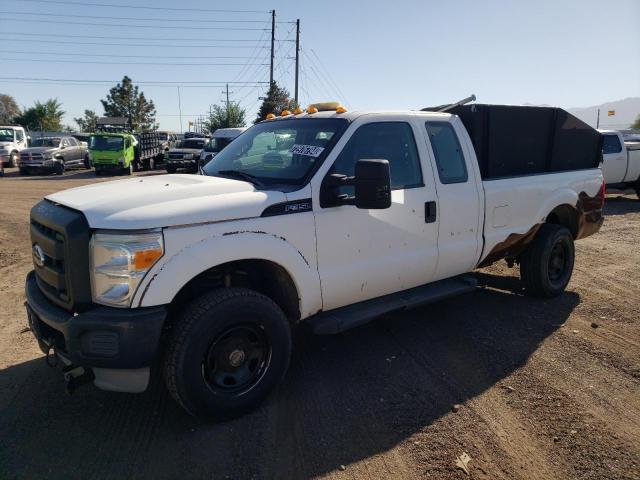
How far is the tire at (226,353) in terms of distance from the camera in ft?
9.93

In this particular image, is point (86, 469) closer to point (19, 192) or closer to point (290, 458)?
point (290, 458)

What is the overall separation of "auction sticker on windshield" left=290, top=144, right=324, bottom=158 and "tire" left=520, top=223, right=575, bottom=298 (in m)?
3.02

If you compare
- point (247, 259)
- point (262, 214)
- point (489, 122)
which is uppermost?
point (489, 122)

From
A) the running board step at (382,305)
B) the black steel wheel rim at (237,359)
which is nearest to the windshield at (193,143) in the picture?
the running board step at (382,305)

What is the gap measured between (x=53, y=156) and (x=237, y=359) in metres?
24.4

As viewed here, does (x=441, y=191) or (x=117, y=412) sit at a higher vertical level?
(x=441, y=191)

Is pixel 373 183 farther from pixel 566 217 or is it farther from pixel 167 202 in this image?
pixel 566 217

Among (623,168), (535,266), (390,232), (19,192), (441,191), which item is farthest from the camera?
(19,192)

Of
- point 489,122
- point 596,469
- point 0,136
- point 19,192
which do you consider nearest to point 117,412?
point 596,469

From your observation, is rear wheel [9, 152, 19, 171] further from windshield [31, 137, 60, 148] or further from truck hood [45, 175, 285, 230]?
truck hood [45, 175, 285, 230]

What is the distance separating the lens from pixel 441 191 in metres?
4.31

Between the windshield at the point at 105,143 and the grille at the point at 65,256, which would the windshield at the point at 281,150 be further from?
the windshield at the point at 105,143

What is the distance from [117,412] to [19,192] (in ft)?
49.3

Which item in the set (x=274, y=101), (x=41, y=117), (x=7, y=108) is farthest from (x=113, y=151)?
(x=7, y=108)
